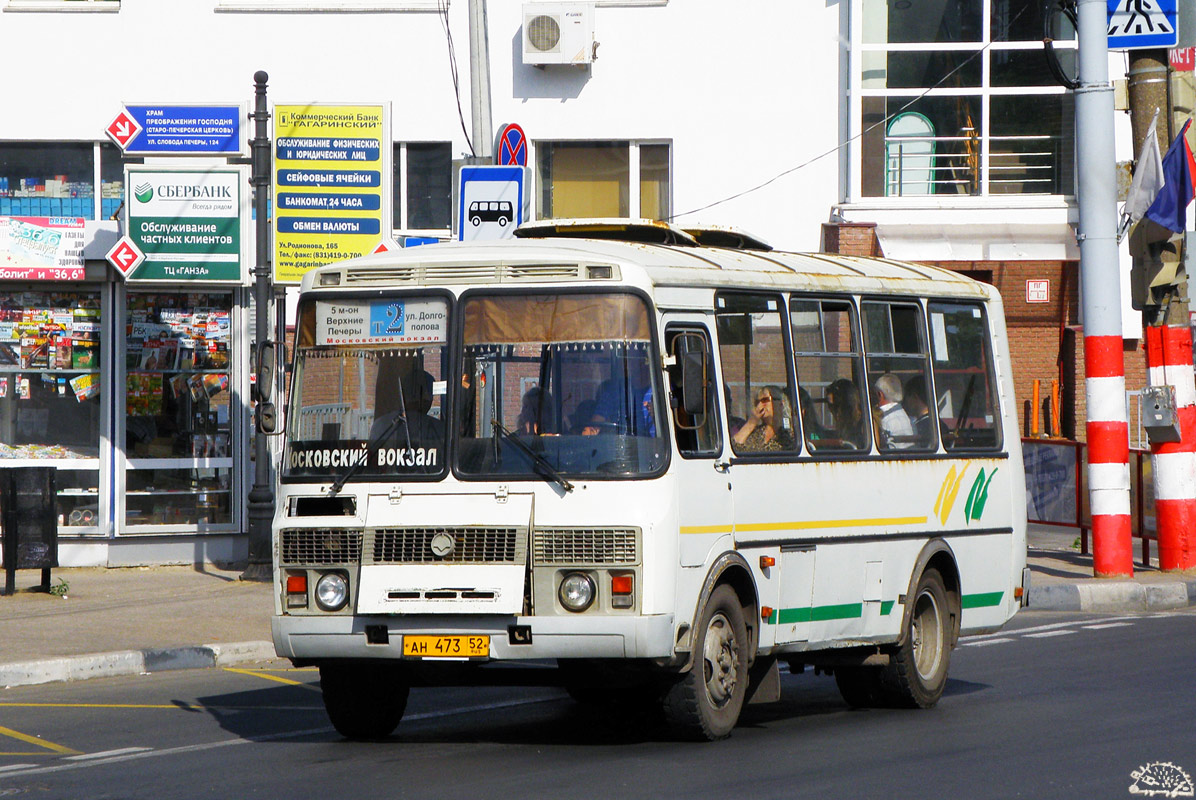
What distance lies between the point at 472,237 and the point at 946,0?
12.1m

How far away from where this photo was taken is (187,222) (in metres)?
17.5

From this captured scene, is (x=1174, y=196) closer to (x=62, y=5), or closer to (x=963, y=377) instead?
(x=963, y=377)

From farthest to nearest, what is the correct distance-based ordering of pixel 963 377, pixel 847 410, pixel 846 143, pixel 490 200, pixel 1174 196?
pixel 846 143 < pixel 1174 196 < pixel 490 200 < pixel 963 377 < pixel 847 410

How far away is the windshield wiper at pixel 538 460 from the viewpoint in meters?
8.03

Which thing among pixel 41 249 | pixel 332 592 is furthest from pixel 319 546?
pixel 41 249

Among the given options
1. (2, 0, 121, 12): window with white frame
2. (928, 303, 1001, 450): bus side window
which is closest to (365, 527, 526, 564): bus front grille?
(928, 303, 1001, 450): bus side window

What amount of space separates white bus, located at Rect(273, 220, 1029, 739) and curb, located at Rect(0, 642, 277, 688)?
12.0 ft

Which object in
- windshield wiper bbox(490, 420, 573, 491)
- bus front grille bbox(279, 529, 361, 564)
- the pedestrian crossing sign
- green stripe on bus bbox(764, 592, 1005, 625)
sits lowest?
green stripe on bus bbox(764, 592, 1005, 625)

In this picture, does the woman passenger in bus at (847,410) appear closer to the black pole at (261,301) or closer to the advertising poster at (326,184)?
the advertising poster at (326,184)

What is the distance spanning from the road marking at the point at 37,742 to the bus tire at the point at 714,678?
3079 mm

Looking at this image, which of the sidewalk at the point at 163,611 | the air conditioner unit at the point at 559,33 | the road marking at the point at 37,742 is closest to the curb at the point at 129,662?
the sidewalk at the point at 163,611

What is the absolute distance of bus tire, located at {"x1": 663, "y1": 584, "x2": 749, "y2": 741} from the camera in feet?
27.2

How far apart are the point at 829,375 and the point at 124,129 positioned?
970 cm

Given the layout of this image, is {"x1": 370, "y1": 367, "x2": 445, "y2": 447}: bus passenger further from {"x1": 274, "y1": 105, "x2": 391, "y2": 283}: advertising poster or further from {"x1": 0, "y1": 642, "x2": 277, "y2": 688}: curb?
{"x1": 274, "y1": 105, "x2": 391, "y2": 283}: advertising poster
